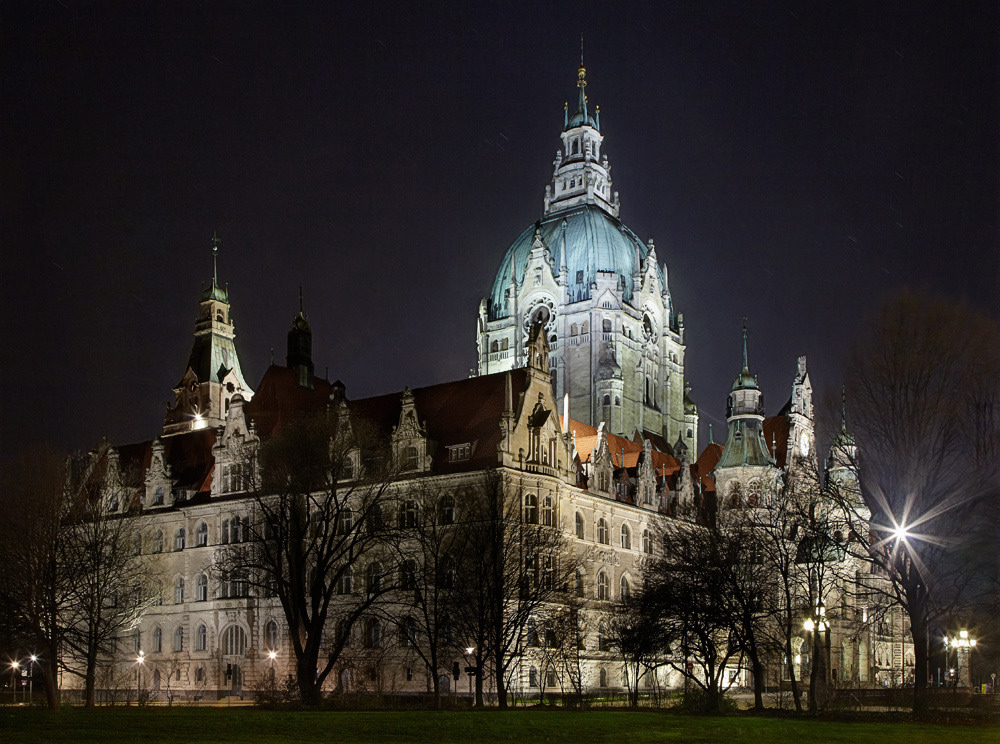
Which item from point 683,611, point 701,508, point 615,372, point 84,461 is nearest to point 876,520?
point 683,611

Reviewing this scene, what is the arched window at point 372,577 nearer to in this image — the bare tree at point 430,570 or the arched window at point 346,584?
the bare tree at point 430,570

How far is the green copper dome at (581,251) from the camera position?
12631 centimetres

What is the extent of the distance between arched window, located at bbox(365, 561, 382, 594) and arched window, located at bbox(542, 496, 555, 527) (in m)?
10.5

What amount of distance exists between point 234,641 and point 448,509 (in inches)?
835

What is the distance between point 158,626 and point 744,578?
45.7m

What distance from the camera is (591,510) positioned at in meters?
80.7

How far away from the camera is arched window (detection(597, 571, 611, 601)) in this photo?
8094 cm

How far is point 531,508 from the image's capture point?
72438 mm

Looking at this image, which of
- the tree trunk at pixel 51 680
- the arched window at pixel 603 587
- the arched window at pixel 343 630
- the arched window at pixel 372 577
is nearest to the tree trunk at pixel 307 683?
the arched window at pixel 343 630

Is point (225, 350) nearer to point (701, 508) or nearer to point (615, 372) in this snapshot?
point (615, 372)

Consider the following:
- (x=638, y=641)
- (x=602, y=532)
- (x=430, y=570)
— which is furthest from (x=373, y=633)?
(x=638, y=641)

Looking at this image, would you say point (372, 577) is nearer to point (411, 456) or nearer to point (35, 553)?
point (411, 456)

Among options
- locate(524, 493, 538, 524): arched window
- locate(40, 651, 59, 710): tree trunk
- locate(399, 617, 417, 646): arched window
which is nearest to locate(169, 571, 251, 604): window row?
locate(399, 617, 417, 646): arched window

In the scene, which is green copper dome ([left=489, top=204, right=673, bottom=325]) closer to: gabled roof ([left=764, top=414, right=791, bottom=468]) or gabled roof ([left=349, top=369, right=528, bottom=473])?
gabled roof ([left=764, top=414, right=791, bottom=468])
